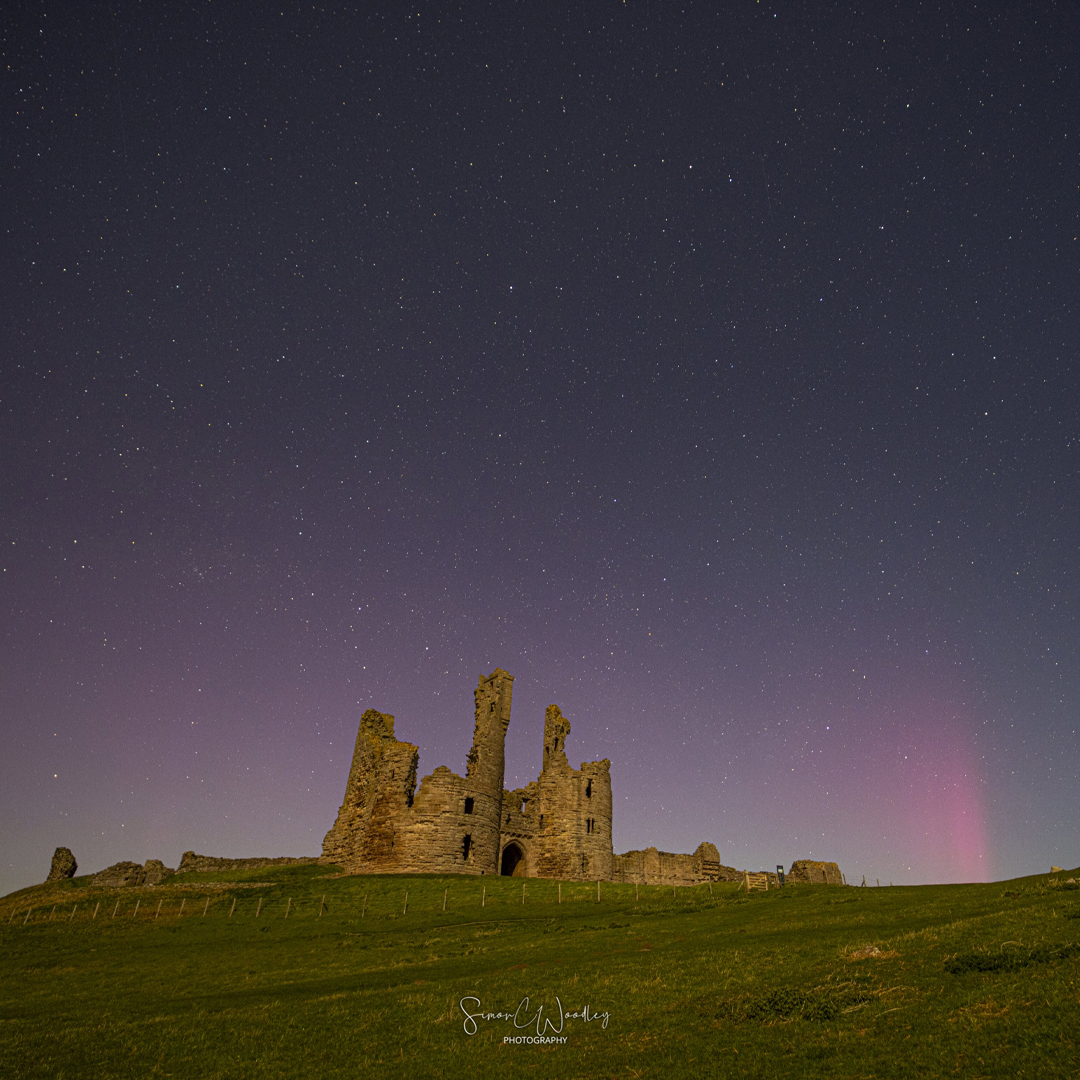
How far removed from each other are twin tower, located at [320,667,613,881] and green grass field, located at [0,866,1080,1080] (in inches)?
831

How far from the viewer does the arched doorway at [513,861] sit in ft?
200

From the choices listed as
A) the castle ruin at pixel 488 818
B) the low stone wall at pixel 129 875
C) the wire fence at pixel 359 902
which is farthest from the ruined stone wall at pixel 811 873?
the low stone wall at pixel 129 875

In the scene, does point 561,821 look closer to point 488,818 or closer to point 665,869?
point 488,818

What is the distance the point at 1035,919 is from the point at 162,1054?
19.5 m

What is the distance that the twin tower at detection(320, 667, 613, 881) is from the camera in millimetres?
52688

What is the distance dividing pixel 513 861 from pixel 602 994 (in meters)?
51.2

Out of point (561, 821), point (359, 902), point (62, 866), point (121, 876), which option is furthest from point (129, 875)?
point (561, 821)

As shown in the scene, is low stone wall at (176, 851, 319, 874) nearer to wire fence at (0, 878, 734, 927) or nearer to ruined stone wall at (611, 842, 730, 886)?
wire fence at (0, 878, 734, 927)

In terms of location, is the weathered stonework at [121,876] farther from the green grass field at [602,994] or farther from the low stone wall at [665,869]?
the low stone wall at [665,869]
